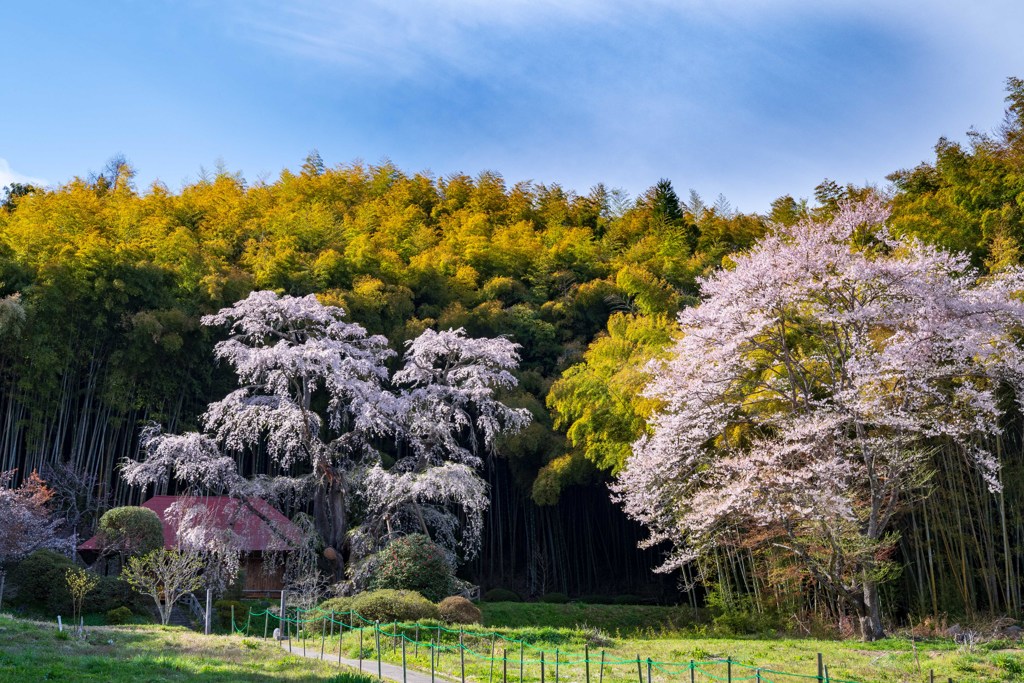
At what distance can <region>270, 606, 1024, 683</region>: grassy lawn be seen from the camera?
32.4ft

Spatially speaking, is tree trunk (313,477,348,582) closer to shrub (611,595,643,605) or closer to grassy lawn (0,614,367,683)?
grassy lawn (0,614,367,683)

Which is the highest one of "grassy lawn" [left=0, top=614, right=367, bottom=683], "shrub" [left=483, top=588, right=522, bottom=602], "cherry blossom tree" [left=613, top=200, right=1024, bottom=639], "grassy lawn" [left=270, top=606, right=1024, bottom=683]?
"cherry blossom tree" [left=613, top=200, right=1024, bottom=639]

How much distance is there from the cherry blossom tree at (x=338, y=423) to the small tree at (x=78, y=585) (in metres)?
1.88

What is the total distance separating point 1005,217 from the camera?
62.6 feet

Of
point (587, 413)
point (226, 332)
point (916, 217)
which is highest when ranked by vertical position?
point (916, 217)

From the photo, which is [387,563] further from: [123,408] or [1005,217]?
[1005,217]

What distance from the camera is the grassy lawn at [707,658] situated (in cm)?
987

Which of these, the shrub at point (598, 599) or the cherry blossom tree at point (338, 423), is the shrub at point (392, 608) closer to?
the cherry blossom tree at point (338, 423)

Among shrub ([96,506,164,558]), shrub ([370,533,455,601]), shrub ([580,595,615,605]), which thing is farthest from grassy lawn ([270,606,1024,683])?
shrub ([580,595,615,605])

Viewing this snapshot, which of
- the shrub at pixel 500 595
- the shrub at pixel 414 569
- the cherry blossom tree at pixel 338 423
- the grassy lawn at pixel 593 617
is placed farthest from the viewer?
the shrub at pixel 500 595

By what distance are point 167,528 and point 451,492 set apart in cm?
757

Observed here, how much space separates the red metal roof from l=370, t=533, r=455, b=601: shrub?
2036 mm

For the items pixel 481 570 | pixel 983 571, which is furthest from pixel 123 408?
pixel 983 571

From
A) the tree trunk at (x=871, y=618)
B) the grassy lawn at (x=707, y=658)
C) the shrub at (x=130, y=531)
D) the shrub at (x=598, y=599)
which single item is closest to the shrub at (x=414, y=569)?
the grassy lawn at (x=707, y=658)
